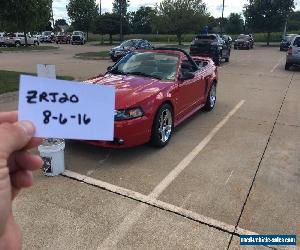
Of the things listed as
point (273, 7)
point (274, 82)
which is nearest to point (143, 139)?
point (274, 82)

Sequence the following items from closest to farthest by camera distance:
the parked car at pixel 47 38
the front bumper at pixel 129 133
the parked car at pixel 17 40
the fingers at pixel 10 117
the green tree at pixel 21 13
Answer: the fingers at pixel 10 117 → the front bumper at pixel 129 133 → the green tree at pixel 21 13 → the parked car at pixel 17 40 → the parked car at pixel 47 38

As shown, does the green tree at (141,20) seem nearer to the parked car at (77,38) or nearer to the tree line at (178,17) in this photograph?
the tree line at (178,17)

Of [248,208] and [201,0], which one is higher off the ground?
[201,0]

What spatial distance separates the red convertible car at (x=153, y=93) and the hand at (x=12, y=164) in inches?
132

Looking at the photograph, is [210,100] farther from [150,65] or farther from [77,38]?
[77,38]

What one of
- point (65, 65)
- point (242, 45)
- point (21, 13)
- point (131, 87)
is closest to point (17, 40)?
point (65, 65)

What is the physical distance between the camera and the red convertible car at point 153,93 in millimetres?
5113

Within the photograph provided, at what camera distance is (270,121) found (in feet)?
25.7

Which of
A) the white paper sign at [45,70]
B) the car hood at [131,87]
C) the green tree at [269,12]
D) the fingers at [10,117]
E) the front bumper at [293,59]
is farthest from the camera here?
the green tree at [269,12]

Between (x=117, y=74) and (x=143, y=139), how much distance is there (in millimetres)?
1820

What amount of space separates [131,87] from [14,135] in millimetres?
4339

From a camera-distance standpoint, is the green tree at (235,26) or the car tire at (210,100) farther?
the green tree at (235,26)

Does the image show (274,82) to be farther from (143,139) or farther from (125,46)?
(125,46)

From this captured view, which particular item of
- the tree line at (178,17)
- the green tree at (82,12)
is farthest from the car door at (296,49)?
the green tree at (82,12)
